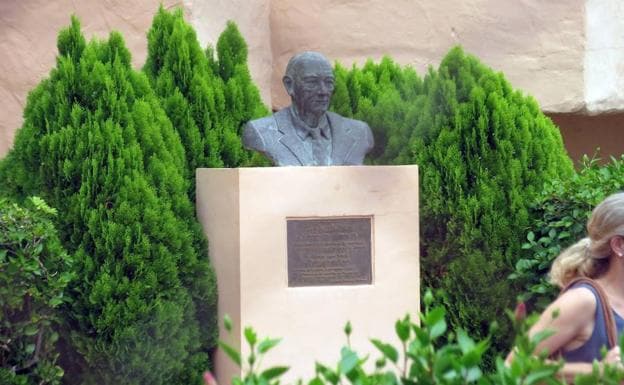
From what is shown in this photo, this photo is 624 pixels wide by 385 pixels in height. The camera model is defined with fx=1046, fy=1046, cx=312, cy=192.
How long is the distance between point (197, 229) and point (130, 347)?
738 mm

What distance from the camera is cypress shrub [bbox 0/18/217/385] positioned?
5312 millimetres

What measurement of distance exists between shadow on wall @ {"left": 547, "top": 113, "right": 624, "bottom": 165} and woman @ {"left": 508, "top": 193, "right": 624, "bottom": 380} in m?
5.77

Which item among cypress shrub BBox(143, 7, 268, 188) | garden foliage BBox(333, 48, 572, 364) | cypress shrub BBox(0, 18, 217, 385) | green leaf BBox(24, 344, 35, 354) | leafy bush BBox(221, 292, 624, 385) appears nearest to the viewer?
leafy bush BBox(221, 292, 624, 385)

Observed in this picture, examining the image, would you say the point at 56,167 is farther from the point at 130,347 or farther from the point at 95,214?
the point at 130,347

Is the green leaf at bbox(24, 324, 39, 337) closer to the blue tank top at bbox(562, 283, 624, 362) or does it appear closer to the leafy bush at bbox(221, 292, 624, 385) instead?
the blue tank top at bbox(562, 283, 624, 362)

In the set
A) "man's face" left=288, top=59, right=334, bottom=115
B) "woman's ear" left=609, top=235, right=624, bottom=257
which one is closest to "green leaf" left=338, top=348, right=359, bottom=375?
"woman's ear" left=609, top=235, right=624, bottom=257

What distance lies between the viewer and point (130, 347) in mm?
5320

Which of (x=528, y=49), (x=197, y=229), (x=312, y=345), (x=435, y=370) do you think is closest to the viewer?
(x=435, y=370)

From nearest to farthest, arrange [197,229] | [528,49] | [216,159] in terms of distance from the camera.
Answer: [197,229], [216,159], [528,49]

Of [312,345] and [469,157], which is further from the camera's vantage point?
[469,157]

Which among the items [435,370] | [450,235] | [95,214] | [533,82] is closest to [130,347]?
[95,214]

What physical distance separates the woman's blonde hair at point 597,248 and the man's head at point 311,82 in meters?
2.41

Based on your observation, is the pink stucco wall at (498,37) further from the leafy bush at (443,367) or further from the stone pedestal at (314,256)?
the leafy bush at (443,367)

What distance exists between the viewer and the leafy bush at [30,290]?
4883 millimetres
